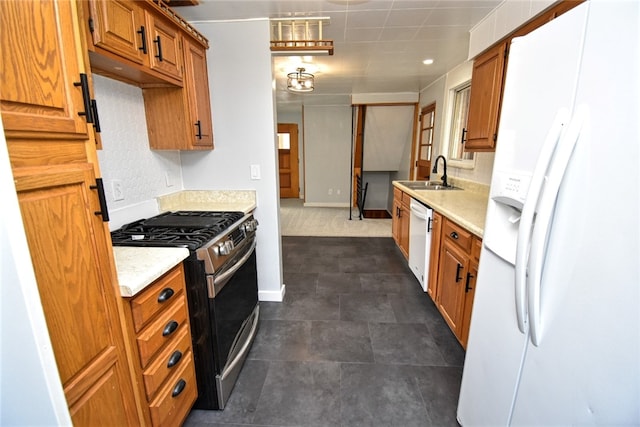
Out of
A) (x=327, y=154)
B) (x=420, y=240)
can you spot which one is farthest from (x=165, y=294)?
(x=327, y=154)

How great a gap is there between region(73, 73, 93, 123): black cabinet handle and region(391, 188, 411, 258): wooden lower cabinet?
2.87 metres

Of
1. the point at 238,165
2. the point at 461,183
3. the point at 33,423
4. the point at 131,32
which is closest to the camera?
the point at 33,423

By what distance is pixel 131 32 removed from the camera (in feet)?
4.60

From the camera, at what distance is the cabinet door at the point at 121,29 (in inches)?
48.1

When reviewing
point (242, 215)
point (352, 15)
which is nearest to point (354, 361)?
point (242, 215)

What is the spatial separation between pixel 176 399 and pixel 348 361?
105 cm

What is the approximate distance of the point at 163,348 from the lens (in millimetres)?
1216

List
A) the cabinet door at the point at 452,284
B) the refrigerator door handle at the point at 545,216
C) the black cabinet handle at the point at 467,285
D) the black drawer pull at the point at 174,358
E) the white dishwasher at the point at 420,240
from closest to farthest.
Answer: the refrigerator door handle at the point at 545,216
the black drawer pull at the point at 174,358
the black cabinet handle at the point at 467,285
the cabinet door at the point at 452,284
the white dishwasher at the point at 420,240

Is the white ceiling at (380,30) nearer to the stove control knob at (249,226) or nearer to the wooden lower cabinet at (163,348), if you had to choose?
the stove control knob at (249,226)

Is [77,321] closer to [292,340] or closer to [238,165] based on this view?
[292,340]

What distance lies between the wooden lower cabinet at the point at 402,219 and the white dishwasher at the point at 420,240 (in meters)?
0.24

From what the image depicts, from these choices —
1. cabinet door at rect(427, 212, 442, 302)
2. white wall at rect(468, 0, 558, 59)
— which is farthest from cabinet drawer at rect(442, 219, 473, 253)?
white wall at rect(468, 0, 558, 59)

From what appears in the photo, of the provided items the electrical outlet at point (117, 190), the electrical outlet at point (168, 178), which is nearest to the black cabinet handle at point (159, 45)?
the electrical outlet at point (117, 190)

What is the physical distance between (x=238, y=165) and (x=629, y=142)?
7.37ft
